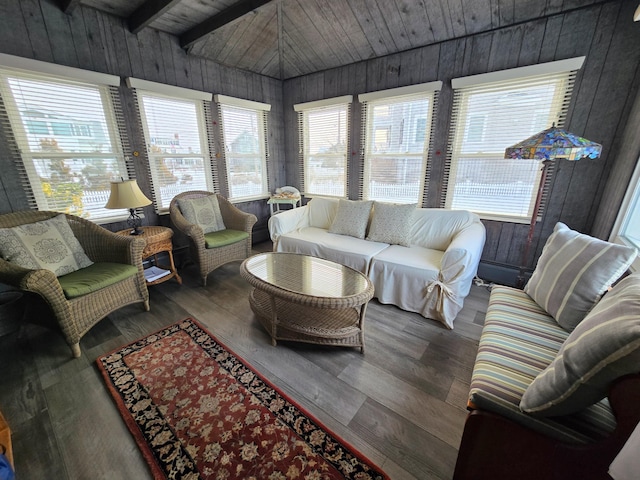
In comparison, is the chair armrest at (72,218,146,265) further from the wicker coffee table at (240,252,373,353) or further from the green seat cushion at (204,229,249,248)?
the wicker coffee table at (240,252,373,353)

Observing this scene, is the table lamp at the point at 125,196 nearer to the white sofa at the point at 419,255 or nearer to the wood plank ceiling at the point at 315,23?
the white sofa at the point at 419,255

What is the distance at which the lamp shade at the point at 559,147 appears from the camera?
185 centimetres

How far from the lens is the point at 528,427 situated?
909mm

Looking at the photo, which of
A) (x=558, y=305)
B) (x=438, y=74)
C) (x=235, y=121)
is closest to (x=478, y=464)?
(x=558, y=305)

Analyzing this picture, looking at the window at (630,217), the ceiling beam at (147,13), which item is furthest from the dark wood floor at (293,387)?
the ceiling beam at (147,13)

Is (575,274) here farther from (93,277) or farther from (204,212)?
(204,212)

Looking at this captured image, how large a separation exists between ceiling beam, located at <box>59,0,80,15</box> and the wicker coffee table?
2.58m

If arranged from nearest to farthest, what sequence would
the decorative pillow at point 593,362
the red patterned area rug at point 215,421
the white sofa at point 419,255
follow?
the decorative pillow at point 593,362 < the red patterned area rug at point 215,421 < the white sofa at point 419,255

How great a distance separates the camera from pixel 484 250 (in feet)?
9.75

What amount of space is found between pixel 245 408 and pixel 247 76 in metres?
3.98

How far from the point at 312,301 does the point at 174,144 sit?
2.72 m

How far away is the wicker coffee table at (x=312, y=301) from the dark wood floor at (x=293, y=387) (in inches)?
5.6

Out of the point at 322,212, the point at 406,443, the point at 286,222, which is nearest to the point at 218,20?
the point at 286,222

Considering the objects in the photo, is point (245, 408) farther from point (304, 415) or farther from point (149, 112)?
point (149, 112)
